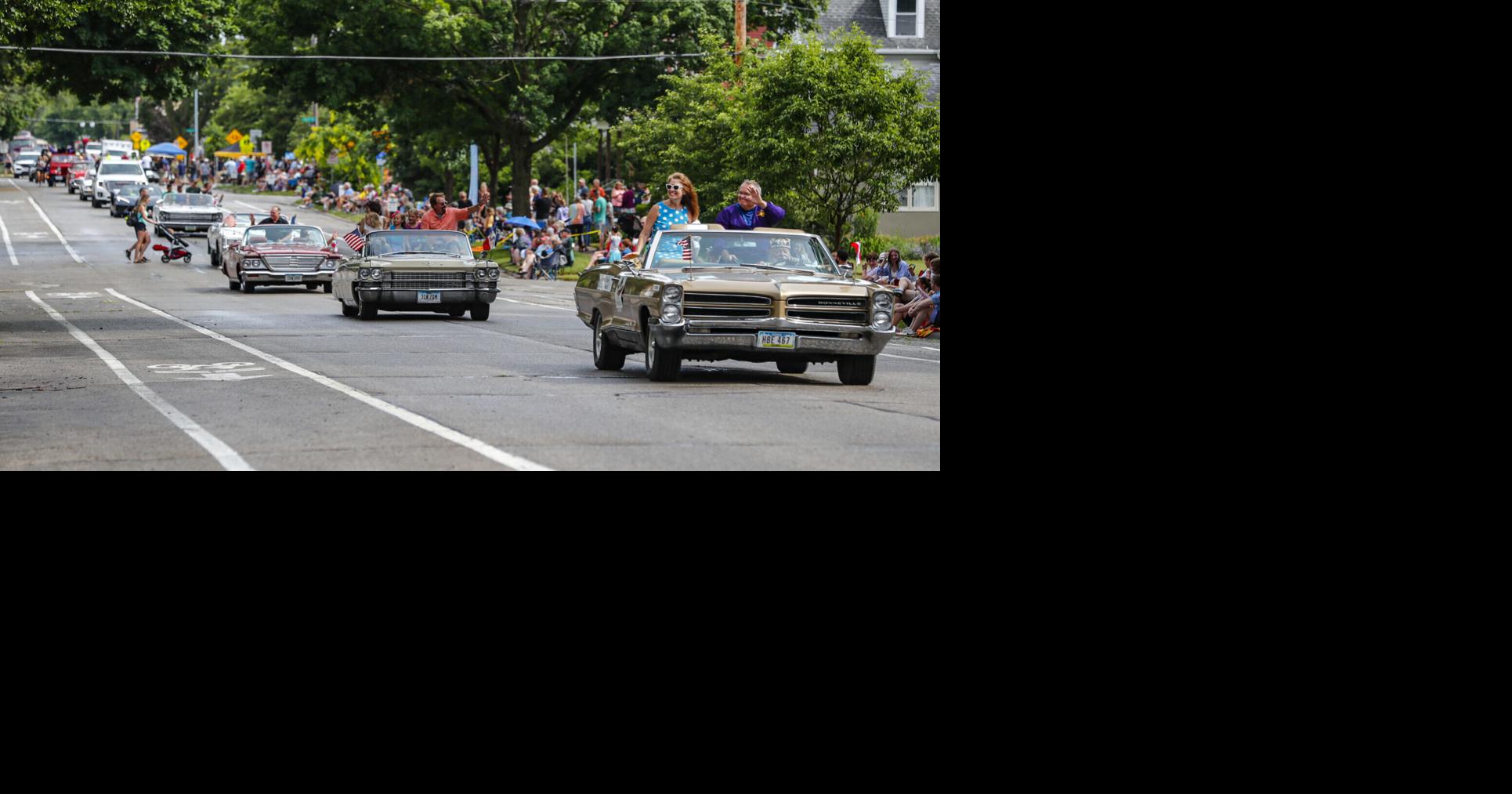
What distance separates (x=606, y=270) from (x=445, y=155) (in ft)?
145

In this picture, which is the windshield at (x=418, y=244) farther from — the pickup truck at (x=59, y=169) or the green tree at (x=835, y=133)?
the pickup truck at (x=59, y=169)

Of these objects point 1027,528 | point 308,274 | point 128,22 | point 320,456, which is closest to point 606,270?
point 320,456

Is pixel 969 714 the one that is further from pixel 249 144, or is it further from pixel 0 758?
pixel 249 144

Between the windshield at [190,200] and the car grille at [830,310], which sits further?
the windshield at [190,200]

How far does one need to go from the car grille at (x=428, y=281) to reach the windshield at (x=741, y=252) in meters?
9.84

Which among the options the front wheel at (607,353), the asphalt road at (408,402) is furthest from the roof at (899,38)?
the front wheel at (607,353)

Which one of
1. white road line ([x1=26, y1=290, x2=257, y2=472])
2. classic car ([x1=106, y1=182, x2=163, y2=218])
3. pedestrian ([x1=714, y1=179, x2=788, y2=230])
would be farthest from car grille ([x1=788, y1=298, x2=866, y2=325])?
classic car ([x1=106, y1=182, x2=163, y2=218])

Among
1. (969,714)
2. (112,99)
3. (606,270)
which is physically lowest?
(969,714)

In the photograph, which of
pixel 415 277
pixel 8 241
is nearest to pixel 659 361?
pixel 415 277

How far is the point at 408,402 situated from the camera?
14477mm

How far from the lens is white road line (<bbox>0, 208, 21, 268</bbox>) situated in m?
40.9

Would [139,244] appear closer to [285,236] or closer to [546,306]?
[285,236]

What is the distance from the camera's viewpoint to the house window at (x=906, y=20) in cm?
3541

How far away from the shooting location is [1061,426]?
10.9 m
